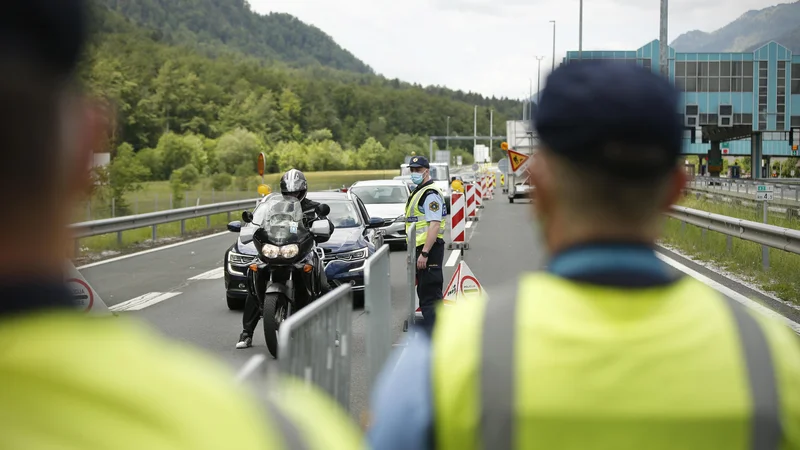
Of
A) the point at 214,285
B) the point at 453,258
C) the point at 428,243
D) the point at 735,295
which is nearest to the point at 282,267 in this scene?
the point at 428,243

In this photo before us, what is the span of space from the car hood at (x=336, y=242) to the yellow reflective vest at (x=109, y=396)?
1205cm

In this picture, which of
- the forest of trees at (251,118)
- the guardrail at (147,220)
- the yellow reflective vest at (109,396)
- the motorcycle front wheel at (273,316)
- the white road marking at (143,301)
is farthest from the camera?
the forest of trees at (251,118)

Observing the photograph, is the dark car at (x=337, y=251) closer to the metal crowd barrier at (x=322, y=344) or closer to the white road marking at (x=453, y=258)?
the white road marking at (x=453, y=258)

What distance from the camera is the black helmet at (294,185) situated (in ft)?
33.3

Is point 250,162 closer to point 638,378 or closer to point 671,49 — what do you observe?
point 671,49

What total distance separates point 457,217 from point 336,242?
6.28 metres

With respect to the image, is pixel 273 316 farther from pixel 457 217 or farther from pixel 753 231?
pixel 457 217

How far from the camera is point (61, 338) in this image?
92cm

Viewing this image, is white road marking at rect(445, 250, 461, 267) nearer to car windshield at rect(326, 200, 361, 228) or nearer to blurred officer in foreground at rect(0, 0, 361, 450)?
car windshield at rect(326, 200, 361, 228)

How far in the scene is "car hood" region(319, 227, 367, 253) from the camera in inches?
536

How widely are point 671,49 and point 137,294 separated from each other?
8356 cm

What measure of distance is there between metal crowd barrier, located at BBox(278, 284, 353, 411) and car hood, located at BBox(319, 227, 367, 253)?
8146 mm

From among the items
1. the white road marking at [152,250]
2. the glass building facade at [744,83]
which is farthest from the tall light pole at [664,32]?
the glass building facade at [744,83]

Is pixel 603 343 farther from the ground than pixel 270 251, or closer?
farther from the ground
